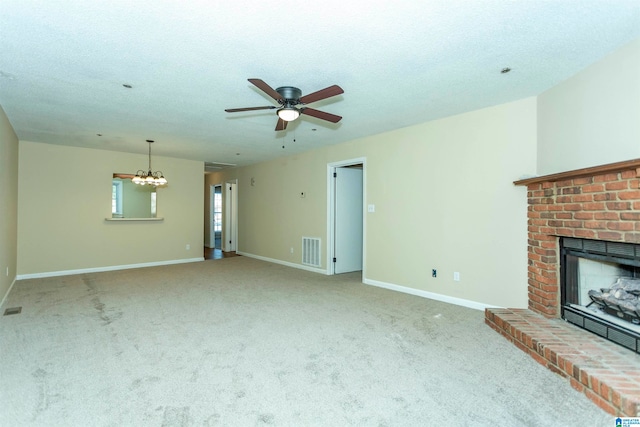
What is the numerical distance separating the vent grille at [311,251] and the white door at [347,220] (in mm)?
360

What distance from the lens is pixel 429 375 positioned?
231 centimetres

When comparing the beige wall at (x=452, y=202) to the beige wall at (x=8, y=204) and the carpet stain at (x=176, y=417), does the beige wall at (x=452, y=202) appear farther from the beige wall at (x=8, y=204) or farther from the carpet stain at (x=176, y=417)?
the beige wall at (x=8, y=204)

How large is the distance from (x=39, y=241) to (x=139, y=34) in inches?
211

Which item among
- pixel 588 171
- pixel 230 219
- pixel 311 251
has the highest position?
pixel 588 171

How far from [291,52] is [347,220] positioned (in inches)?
158

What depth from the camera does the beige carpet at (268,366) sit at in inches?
73.9

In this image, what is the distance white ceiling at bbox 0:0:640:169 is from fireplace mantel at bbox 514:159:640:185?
2.97 feet

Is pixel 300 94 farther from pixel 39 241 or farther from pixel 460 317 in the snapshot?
pixel 39 241

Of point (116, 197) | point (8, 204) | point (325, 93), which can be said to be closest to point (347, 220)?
point (325, 93)

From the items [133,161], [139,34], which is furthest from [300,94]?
[133,161]

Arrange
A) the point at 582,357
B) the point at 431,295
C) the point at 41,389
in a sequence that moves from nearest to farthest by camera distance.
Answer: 1. the point at 41,389
2. the point at 582,357
3. the point at 431,295

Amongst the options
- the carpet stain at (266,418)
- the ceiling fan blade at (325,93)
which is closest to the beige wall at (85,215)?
the ceiling fan blade at (325,93)

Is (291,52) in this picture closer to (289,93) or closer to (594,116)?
(289,93)

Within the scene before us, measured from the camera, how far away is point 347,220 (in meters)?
6.11
